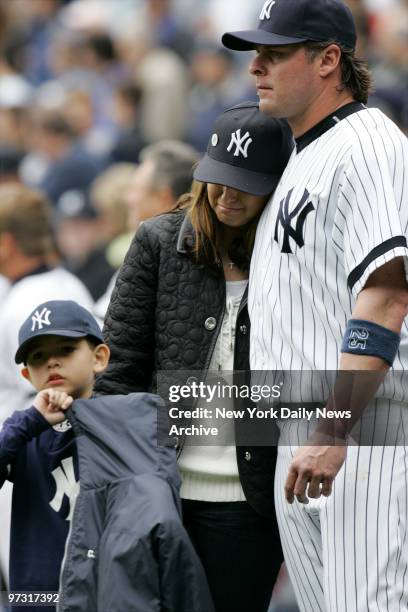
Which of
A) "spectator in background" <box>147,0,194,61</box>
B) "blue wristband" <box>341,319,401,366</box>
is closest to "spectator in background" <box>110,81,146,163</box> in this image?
"spectator in background" <box>147,0,194,61</box>

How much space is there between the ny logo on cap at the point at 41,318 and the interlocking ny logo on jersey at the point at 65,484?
16.1 inches

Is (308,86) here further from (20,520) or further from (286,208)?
(20,520)

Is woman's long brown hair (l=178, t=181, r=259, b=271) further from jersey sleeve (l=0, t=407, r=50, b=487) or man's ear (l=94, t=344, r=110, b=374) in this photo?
jersey sleeve (l=0, t=407, r=50, b=487)

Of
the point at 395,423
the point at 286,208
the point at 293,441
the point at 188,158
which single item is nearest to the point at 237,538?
the point at 293,441

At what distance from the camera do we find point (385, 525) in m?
3.59

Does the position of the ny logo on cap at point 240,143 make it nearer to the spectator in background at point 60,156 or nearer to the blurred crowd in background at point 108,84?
the blurred crowd in background at point 108,84

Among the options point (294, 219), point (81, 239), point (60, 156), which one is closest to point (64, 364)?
point (294, 219)

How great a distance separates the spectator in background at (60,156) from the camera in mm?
10828

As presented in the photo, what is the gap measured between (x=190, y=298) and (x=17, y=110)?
28.5 feet

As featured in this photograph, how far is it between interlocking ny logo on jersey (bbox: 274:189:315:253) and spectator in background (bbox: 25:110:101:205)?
7054 millimetres

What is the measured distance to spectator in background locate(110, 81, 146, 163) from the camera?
11094 mm

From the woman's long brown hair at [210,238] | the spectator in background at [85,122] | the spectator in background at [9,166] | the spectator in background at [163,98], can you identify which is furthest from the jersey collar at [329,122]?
the spectator in background at [85,122]

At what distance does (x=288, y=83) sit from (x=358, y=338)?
815mm

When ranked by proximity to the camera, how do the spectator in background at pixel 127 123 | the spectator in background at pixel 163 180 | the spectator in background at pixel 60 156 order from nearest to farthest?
1. the spectator in background at pixel 163 180
2. the spectator in background at pixel 60 156
3. the spectator in background at pixel 127 123
